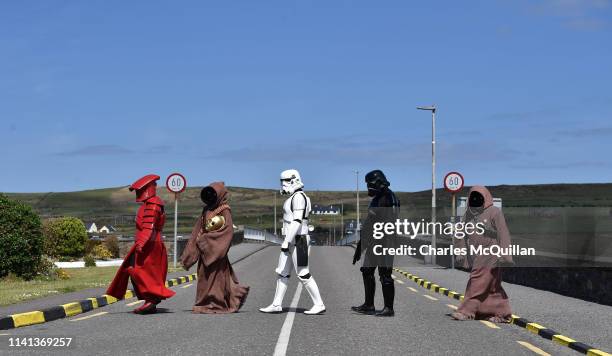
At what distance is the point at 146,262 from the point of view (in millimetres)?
14094

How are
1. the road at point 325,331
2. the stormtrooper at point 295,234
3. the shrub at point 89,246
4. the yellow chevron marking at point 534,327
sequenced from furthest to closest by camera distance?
1. the shrub at point 89,246
2. the stormtrooper at point 295,234
3. the yellow chevron marking at point 534,327
4. the road at point 325,331

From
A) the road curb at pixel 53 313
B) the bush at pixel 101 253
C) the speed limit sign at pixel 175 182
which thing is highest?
the speed limit sign at pixel 175 182

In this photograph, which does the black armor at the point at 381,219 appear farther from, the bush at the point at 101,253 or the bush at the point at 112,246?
the bush at the point at 112,246

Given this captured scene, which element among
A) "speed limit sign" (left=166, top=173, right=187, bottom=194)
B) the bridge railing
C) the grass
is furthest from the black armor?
the bridge railing

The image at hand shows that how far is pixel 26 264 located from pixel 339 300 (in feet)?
29.7

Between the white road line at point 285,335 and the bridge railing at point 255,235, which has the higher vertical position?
the bridge railing at point 255,235

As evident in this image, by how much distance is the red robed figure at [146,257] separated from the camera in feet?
46.0

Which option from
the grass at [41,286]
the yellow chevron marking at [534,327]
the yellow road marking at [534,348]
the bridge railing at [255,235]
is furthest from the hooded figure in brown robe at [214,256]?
the bridge railing at [255,235]

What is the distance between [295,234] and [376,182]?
1.54 metres

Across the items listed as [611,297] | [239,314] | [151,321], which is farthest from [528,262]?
[151,321]

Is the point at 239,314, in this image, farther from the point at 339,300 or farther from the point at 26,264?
the point at 26,264

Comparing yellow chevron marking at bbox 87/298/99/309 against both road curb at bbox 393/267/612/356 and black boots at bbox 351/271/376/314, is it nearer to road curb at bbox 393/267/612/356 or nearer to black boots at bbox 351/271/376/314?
black boots at bbox 351/271/376/314

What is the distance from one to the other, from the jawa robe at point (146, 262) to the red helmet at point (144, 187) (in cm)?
9

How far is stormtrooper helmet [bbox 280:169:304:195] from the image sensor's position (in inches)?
559
